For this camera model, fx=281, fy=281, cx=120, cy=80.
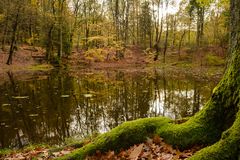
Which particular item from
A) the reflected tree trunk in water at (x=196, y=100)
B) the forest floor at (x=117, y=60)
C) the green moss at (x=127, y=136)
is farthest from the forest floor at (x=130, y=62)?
the green moss at (x=127, y=136)

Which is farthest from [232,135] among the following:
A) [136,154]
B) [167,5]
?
[167,5]

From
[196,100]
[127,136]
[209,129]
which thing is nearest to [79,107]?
[196,100]

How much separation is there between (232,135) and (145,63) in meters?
44.8

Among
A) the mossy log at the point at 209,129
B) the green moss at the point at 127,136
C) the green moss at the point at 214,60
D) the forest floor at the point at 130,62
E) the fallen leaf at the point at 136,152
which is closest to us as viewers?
the mossy log at the point at 209,129

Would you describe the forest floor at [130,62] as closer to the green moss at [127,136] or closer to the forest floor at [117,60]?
Result: the forest floor at [117,60]

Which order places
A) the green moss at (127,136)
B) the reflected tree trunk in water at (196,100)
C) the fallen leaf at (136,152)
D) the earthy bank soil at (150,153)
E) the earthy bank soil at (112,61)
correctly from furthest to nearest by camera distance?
the earthy bank soil at (112,61), the reflected tree trunk in water at (196,100), the green moss at (127,136), the fallen leaf at (136,152), the earthy bank soil at (150,153)

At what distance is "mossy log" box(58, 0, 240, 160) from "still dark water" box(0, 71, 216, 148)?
202 inches

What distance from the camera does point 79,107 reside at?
14750 mm

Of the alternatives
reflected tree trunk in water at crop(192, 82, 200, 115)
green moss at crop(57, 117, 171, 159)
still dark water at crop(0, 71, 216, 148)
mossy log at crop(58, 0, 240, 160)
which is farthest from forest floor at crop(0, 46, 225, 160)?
mossy log at crop(58, 0, 240, 160)

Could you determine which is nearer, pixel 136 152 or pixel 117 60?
pixel 136 152

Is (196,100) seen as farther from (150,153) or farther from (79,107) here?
(150,153)

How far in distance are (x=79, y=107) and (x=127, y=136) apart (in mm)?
9839

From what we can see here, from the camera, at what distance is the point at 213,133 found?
14.5ft

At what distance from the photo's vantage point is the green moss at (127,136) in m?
5.16
